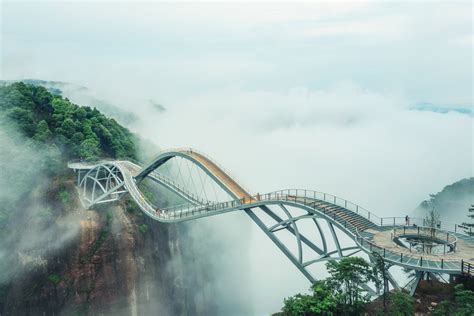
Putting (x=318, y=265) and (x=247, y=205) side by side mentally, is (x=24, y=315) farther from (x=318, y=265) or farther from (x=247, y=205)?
(x=318, y=265)

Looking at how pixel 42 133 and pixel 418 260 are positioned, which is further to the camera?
pixel 42 133

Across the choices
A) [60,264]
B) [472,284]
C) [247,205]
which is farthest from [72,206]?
[472,284]

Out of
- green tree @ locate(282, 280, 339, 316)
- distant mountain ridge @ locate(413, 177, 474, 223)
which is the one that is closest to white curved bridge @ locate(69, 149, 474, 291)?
green tree @ locate(282, 280, 339, 316)

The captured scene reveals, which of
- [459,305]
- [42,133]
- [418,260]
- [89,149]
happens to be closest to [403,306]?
[459,305]

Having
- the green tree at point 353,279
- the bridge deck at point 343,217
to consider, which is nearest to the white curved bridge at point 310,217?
the bridge deck at point 343,217

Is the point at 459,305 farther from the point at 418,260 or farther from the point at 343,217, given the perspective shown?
the point at 343,217

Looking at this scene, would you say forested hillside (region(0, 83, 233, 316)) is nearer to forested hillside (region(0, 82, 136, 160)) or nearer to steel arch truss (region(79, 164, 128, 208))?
forested hillside (region(0, 82, 136, 160))

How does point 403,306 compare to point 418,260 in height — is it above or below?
below
